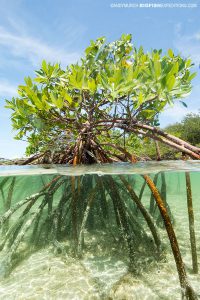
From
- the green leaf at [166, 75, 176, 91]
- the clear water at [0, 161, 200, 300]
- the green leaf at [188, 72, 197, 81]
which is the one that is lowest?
the clear water at [0, 161, 200, 300]

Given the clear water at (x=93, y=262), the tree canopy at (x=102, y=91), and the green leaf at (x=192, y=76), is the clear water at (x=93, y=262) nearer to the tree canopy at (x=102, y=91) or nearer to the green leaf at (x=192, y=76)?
the tree canopy at (x=102, y=91)

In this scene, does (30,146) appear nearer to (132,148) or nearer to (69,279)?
(132,148)

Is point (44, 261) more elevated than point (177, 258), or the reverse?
point (177, 258)

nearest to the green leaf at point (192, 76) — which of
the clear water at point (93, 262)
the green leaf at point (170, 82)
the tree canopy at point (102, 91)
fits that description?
the tree canopy at point (102, 91)

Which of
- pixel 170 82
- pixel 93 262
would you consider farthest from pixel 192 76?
pixel 93 262

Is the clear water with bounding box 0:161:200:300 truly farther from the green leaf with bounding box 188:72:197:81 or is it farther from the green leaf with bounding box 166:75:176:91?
the green leaf with bounding box 188:72:197:81

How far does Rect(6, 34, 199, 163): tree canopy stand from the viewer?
3.82 metres

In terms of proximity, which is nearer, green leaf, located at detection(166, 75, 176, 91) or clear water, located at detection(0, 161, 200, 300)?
green leaf, located at detection(166, 75, 176, 91)

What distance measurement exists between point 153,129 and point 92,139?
2.31m

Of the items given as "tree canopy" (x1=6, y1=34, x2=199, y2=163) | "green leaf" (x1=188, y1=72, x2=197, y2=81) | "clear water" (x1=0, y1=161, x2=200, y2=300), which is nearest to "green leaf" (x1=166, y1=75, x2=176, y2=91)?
"tree canopy" (x1=6, y1=34, x2=199, y2=163)

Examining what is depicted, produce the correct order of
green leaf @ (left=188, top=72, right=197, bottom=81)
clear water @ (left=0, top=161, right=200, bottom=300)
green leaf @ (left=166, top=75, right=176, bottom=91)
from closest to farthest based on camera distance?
green leaf @ (left=166, top=75, right=176, bottom=91) < clear water @ (left=0, top=161, right=200, bottom=300) < green leaf @ (left=188, top=72, right=197, bottom=81)

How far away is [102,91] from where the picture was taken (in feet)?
16.7

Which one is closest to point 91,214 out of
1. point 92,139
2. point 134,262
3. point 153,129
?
point 92,139

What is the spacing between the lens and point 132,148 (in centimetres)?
928
